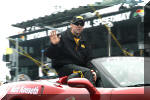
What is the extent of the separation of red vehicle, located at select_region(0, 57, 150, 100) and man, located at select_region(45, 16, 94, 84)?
56 cm

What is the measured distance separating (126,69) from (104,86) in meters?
0.26

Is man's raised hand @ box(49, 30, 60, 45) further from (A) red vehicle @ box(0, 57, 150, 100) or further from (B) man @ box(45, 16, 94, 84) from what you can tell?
(A) red vehicle @ box(0, 57, 150, 100)

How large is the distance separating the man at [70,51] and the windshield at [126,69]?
58 centimetres

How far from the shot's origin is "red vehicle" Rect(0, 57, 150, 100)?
2053 mm

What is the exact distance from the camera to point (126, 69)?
2396mm

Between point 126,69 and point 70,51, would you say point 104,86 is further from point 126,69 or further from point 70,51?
point 70,51

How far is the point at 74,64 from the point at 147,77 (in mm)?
1152

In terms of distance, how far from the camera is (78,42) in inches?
133

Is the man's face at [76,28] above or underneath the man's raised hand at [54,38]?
above

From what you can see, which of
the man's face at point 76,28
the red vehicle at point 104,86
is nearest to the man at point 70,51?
the man's face at point 76,28

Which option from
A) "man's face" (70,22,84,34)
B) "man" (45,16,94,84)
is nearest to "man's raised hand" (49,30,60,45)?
"man" (45,16,94,84)

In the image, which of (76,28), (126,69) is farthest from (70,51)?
(126,69)

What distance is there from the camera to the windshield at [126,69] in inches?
89.5

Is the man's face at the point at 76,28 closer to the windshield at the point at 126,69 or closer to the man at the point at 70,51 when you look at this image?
the man at the point at 70,51
